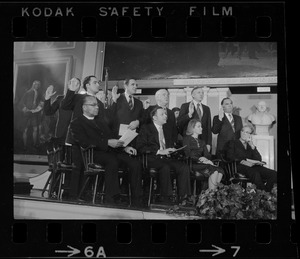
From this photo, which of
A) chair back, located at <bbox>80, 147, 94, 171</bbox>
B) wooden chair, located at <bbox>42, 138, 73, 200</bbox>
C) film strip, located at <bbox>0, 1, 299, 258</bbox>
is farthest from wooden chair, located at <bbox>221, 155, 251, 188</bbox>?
wooden chair, located at <bbox>42, 138, 73, 200</bbox>

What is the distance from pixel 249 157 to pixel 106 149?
772mm

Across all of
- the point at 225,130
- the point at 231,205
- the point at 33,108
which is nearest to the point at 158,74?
the point at 225,130

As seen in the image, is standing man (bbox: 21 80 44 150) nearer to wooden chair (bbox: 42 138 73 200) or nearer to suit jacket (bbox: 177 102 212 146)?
wooden chair (bbox: 42 138 73 200)

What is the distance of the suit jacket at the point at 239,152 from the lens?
296 cm

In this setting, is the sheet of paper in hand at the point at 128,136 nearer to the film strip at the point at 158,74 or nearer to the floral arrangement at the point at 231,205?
the film strip at the point at 158,74

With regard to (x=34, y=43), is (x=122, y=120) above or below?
below

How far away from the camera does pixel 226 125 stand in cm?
296

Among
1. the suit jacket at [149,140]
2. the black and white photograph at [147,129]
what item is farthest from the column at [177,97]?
the suit jacket at [149,140]

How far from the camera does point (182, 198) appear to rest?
2939 mm

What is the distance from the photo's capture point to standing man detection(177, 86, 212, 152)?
9.66 feet

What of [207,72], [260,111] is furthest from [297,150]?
[207,72]

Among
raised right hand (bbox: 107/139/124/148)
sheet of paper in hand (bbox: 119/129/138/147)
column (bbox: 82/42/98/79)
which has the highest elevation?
column (bbox: 82/42/98/79)
